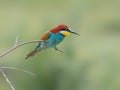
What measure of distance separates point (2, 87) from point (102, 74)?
67 centimetres

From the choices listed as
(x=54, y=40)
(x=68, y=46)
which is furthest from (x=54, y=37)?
(x=68, y=46)

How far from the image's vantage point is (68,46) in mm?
3523

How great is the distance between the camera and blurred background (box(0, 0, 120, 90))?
311cm

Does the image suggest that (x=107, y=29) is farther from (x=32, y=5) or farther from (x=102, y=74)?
(x=102, y=74)

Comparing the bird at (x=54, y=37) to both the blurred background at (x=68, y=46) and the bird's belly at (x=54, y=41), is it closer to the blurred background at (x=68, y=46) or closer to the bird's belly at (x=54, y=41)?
the bird's belly at (x=54, y=41)

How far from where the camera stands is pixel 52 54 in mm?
3332

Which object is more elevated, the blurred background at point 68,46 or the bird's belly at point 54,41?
the bird's belly at point 54,41

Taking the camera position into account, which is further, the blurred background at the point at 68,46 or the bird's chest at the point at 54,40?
the blurred background at the point at 68,46

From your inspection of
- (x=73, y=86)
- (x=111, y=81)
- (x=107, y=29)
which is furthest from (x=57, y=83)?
(x=107, y=29)

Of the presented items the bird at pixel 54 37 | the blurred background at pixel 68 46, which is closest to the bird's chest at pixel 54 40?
the bird at pixel 54 37

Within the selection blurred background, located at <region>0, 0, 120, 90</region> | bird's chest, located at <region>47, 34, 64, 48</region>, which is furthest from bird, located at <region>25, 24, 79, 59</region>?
blurred background, located at <region>0, 0, 120, 90</region>

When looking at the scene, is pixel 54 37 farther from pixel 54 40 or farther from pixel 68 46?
pixel 68 46

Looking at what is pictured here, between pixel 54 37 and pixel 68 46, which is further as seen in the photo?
pixel 68 46

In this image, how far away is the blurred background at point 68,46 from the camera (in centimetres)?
311
